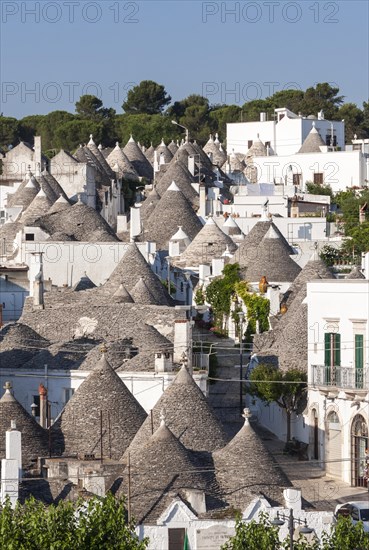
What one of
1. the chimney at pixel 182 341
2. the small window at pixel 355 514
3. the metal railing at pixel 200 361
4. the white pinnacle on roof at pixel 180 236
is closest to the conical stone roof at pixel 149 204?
the white pinnacle on roof at pixel 180 236

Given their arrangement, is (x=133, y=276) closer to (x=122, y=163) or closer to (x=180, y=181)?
(x=180, y=181)

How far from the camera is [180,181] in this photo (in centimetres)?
9294

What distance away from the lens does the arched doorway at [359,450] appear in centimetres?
4759

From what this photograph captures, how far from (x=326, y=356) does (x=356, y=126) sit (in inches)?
3841

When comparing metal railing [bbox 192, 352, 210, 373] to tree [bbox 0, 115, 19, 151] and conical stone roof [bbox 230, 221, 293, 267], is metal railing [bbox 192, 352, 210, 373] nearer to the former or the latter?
conical stone roof [bbox 230, 221, 293, 267]

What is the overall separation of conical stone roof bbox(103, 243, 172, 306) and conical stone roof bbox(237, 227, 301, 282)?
2766 mm

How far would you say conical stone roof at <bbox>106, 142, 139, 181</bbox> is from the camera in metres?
103

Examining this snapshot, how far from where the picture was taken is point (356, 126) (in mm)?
147000

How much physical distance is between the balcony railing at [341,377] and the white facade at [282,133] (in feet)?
193

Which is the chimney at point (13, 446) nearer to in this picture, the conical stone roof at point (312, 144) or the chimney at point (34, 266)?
the chimney at point (34, 266)

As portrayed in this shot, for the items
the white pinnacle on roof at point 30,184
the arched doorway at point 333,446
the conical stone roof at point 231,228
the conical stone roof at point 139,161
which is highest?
the conical stone roof at point 139,161

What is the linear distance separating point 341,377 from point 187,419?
5.63m

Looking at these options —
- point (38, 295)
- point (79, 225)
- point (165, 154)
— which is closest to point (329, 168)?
point (165, 154)

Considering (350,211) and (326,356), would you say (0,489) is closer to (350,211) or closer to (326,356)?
(326,356)
